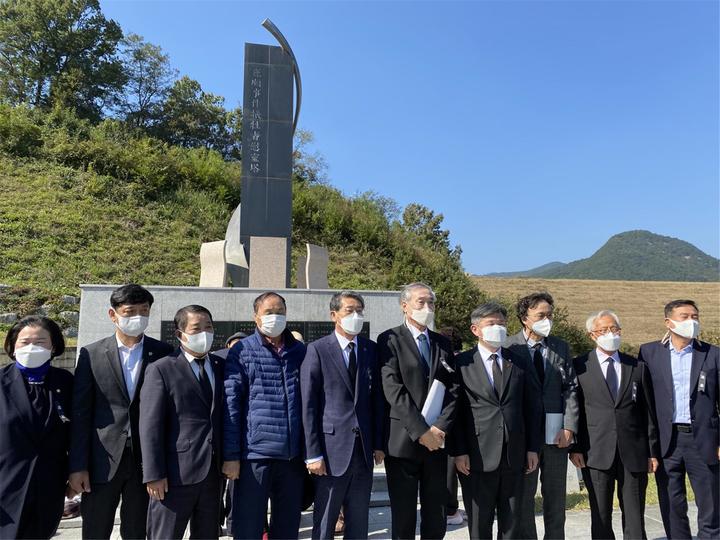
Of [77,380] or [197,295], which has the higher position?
[197,295]

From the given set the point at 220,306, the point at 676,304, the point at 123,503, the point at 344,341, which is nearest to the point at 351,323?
the point at 344,341

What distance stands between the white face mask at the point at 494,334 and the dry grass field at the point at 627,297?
13.3 meters

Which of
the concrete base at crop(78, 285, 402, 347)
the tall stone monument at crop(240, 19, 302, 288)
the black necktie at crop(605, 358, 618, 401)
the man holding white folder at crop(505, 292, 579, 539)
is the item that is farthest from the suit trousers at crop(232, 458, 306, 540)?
the tall stone monument at crop(240, 19, 302, 288)

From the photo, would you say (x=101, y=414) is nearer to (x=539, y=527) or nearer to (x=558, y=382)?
(x=558, y=382)

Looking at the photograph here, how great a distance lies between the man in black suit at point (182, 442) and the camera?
8.18 ft

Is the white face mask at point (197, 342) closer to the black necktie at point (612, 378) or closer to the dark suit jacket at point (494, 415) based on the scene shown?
the dark suit jacket at point (494, 415)

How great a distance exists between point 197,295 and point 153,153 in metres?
12.8

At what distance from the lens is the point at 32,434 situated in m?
2.47

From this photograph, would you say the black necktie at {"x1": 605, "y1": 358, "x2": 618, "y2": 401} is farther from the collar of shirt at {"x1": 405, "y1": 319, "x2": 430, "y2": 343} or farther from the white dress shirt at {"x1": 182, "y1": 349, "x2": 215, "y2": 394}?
the white dress shirt at {"x1": 182, "y1": 349, "x2": 215, "y2": 394}

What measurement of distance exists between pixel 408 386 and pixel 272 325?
33.0 inches

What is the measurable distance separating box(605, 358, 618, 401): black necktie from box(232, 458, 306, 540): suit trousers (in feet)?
6.43

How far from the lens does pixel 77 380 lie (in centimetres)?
263

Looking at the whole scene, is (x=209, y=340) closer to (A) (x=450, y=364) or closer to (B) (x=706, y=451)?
(A) (x=450, y=364)

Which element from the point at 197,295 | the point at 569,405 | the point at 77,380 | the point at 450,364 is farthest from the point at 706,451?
the point at 197,295
